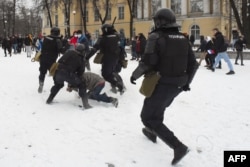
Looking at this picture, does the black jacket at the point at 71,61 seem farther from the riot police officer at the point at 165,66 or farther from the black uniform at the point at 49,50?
the riot police officer at the point at 165,66

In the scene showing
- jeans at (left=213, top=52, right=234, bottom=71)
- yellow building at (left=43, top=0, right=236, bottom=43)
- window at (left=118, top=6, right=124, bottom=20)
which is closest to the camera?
jeans at (left=213, top=52, right=234, bottom=71)

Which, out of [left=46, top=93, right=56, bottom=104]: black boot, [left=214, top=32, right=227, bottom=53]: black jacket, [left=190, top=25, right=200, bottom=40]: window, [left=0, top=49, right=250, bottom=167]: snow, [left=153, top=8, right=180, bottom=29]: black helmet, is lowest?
[left=0, top=49, right=250, bottom=167]: snow

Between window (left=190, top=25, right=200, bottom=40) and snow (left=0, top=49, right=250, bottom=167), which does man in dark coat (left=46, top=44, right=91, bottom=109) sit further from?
window (left=190, top=25, right=200, bottom=40)

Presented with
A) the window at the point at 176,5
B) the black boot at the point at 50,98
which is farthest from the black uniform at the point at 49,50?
the window at the point at 176,5

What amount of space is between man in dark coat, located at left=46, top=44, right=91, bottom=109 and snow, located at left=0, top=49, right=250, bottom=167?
0.49 meters

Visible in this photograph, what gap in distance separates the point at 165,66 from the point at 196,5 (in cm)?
5082

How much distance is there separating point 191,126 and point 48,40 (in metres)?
4.62

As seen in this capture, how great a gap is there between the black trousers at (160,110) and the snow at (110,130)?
432 millimetres

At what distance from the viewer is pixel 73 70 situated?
8078 millimetres

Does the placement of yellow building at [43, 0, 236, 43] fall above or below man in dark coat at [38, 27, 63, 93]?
above

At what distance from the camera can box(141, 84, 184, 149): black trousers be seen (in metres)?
5.12

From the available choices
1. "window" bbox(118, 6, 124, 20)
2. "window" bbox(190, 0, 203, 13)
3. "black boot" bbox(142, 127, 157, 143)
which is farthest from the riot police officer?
"window" bbox(118, 6, 124, 20)

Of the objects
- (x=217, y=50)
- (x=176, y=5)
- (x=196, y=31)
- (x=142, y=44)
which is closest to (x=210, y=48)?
(x=217, y=50)

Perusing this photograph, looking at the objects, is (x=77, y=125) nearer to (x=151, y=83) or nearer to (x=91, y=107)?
(x=91, y=107)
